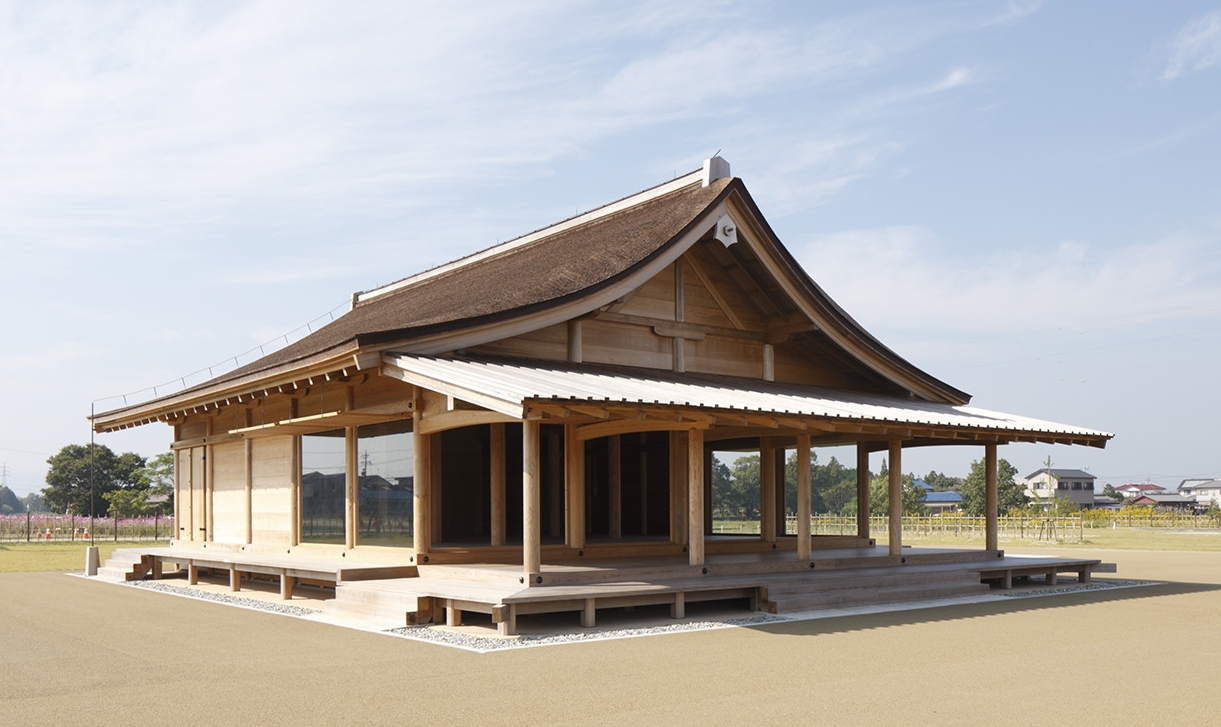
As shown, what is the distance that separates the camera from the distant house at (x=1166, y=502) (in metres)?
126

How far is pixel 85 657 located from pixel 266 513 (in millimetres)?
7676

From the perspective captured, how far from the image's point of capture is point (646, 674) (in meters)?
8.28

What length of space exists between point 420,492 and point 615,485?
353 centimetres

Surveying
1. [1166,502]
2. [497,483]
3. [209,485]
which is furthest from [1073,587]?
[1166,502]

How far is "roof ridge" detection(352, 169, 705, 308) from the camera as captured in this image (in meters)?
17.0

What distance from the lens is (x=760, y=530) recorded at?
17016 millimetres

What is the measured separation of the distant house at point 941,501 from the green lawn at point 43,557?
244 ft

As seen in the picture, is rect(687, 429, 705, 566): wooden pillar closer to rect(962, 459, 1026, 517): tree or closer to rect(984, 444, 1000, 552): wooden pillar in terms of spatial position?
rect(984, 444, 1000, 552): wooden pillar

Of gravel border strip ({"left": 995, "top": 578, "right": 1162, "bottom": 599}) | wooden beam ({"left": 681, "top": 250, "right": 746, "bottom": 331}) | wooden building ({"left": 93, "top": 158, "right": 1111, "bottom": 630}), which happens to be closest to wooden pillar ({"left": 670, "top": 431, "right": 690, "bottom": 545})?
wooden building ({"left": 93, "top": 158, "right": 1111, "bottom": 630})

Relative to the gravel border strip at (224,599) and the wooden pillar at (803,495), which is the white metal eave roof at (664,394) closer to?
the wooden pillar at (803,495)

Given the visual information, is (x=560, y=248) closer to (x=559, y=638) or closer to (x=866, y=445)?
(x=866, y=445)

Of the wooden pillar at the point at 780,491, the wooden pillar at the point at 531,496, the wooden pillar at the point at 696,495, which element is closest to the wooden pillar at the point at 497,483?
the wooden pillar at the point at 696,495

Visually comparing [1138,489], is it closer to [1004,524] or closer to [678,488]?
[1004,524]

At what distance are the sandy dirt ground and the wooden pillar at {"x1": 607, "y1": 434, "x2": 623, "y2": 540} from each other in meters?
4.65
